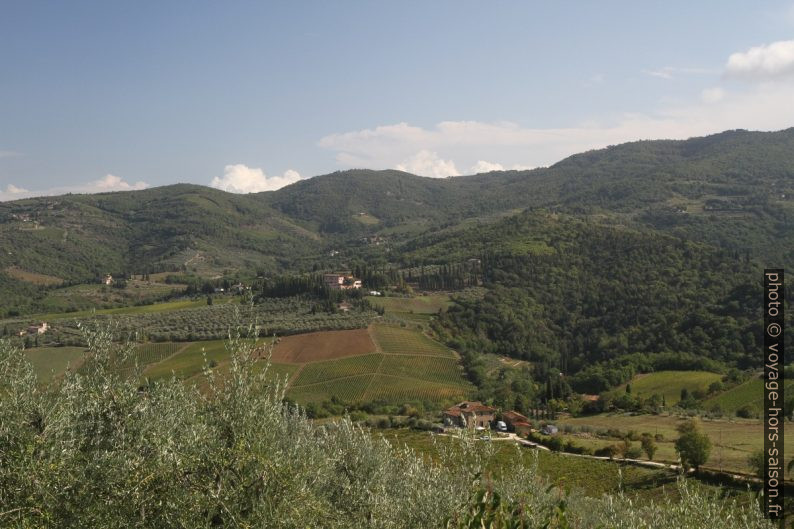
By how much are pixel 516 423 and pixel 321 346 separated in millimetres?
36635

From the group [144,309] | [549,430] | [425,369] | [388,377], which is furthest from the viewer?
[144,309]

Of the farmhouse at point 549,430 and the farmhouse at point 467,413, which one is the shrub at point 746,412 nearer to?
the farmhouse at point 549,430

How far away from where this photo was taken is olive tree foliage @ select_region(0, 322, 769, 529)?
10.1 m

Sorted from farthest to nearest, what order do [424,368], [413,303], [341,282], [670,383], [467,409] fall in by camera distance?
[341,282]
[413,303]
[424,368]
[670,383]
[467,409]

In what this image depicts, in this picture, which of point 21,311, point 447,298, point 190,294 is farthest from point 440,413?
point 21,311

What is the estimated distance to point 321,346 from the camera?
89000mm

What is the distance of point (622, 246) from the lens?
448ft

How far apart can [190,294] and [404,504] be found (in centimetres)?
14452

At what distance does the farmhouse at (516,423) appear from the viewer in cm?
6392

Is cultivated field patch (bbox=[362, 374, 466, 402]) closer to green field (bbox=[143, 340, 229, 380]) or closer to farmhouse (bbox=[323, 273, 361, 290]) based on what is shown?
green field (bbox=[143, 340, 229, 380])

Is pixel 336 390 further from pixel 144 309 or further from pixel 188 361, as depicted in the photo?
pixel 144 309

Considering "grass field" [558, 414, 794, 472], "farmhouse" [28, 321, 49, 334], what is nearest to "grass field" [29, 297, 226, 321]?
"farmhouse" [28, 321, 49, 334]

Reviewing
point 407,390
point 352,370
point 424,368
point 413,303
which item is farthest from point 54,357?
point 413,303

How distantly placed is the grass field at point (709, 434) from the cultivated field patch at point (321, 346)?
34844mm
